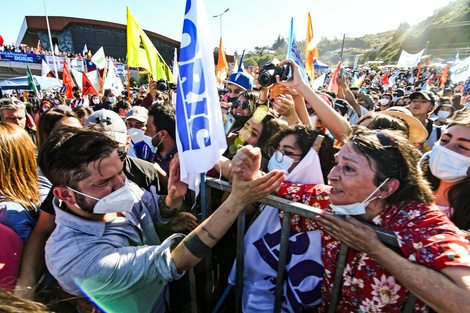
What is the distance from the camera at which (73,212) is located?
4.99 feet

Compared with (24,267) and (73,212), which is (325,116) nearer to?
(73,212)

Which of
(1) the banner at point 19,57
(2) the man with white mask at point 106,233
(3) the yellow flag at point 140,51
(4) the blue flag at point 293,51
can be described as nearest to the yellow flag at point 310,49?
(4) the blue flag at point 293,51

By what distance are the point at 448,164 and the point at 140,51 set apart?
5.55m

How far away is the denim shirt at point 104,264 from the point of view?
129 centimetres

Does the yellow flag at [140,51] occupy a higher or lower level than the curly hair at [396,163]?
higher

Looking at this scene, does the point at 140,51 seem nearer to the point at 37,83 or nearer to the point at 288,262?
the point at 288,262

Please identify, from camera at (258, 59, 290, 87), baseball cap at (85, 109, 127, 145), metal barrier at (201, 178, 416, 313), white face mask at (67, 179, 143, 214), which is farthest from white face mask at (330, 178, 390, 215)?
baseball cap at (85, 109, 127, 145)

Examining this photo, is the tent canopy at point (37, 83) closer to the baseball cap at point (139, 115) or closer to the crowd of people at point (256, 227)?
the baseball cap at point (139, 115)

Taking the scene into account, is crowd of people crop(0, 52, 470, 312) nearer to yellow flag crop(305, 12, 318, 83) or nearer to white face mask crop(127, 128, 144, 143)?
white face mask crop(127, 128, 144, 143)

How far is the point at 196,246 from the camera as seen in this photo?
4.63 feet

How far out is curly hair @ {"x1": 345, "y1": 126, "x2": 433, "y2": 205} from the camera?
4.73 feet

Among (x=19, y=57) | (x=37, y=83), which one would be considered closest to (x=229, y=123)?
(x=37, y=83)

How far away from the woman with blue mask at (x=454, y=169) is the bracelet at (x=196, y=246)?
1.69 metres

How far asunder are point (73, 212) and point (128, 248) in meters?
0.41
